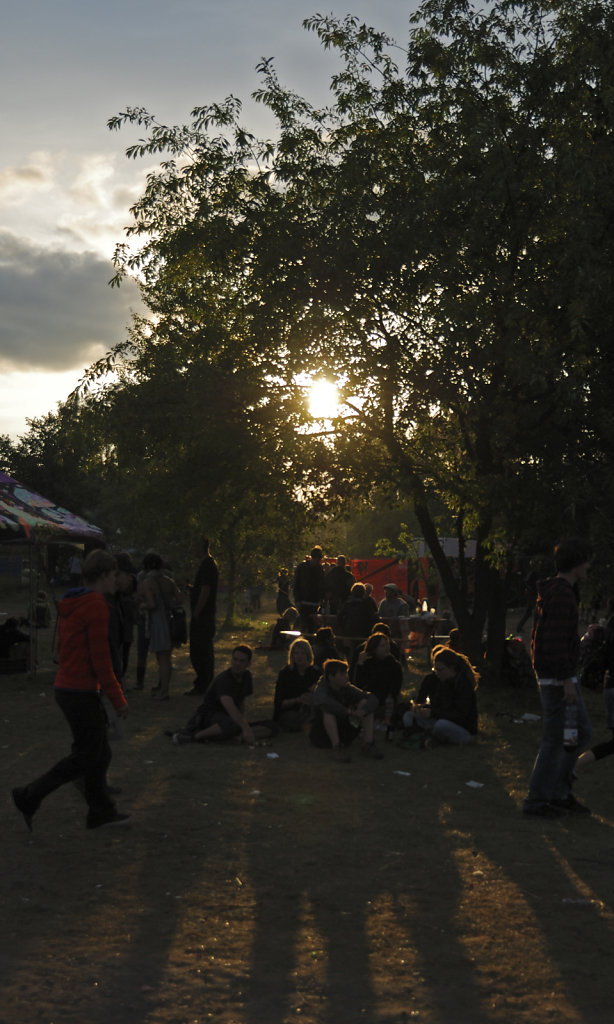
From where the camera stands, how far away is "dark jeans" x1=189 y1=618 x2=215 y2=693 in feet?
47.8

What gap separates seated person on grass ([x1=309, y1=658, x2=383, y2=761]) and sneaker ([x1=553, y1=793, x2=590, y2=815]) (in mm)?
3003

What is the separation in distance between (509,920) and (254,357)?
11475 millimetres

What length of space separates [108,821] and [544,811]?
3.21m

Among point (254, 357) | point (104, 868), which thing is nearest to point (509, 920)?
point (104, 868)

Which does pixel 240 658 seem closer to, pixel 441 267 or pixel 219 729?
pixel 219 729

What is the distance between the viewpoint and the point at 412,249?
14.3 m

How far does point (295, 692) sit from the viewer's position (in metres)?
12.4

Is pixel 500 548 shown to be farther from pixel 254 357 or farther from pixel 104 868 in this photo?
pixel 104 868

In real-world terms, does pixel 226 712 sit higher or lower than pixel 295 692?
lower

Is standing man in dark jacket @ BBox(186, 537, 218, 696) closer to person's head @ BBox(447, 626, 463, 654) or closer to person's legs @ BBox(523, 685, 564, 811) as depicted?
person's head @ BBox(447, 626, 463, 654)

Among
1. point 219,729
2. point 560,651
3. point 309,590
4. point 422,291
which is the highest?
point 422,291

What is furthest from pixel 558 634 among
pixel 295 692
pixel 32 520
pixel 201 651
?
pixel 32 520

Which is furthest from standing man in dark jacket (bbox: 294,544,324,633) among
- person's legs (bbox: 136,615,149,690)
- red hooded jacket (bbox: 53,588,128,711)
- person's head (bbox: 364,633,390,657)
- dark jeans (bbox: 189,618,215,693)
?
red hooded jacket (bbox: 53,588,128,711)

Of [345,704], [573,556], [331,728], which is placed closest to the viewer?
[573,556]
